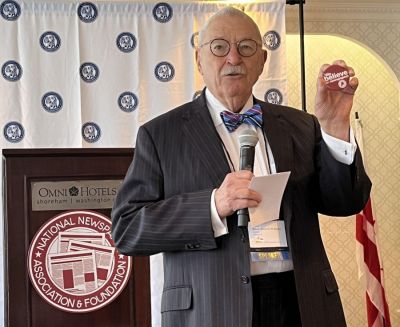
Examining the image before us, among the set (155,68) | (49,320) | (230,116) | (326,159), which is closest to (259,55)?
(230,116)

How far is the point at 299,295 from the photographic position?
146 cm

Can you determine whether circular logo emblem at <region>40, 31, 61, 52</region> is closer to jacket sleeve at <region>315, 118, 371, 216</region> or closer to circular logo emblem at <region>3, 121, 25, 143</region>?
Answer: circular logo emblem at <region>3, 121, 25, 143</region>

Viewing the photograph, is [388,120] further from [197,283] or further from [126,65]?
[197,283]

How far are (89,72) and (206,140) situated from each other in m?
2.04

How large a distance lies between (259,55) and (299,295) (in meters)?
0.63

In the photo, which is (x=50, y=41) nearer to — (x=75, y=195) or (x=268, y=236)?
(x=75, y=195)

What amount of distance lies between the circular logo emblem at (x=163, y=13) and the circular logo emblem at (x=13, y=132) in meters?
0.97

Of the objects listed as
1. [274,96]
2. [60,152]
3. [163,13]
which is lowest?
[60,152]

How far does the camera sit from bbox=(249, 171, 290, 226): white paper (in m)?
1.39

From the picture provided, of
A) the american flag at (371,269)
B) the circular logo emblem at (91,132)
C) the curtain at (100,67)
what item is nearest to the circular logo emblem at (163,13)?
the curtain at (100,67)

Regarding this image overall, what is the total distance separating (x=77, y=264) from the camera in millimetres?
2656

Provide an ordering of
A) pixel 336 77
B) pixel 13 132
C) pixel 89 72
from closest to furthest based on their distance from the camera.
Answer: pixel 336 77 < pixel 13 132 < pixel 89 72

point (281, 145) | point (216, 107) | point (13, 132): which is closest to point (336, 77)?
point (281, 145)

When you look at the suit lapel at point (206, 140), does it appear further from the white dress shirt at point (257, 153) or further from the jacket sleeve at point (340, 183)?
the jacket sleeve at point (340, 183)
